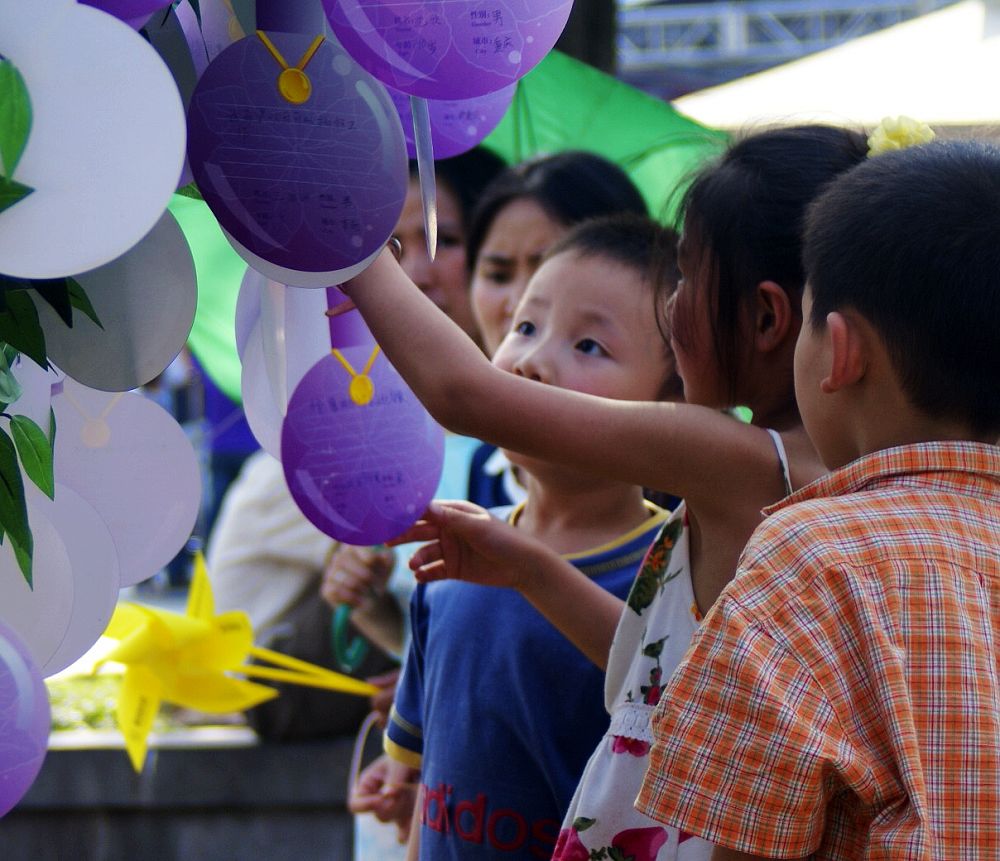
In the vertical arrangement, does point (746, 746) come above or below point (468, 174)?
above

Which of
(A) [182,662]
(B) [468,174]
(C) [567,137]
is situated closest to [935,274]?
(A) [182,662]

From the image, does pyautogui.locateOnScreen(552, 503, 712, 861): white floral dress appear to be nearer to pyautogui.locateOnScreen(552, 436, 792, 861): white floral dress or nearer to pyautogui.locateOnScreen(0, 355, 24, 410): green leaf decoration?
pyautogui.locateOnScreen(552, 436, 792, 861): white floral dress

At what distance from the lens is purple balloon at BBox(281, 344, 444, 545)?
117 centimetres

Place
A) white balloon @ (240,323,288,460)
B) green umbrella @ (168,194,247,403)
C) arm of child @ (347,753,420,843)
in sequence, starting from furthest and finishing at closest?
green umbrella @ (168,194,247,403) < arm of child @ (347,753,420,843) < white balloon @ (240,323,288,460)

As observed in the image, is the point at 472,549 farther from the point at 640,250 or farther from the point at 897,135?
the point at 897,135

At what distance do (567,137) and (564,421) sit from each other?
1708 millimetres

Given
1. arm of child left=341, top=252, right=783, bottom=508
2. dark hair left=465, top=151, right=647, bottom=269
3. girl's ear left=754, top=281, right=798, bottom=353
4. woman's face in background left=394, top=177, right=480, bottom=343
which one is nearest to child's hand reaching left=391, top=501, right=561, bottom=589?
arm of child left=341, top=252, right=783, bottom=508

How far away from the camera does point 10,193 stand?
72 cm

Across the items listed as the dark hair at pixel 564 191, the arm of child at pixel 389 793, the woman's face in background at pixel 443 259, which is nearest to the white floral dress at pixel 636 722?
the arm of child at pixel 389 793

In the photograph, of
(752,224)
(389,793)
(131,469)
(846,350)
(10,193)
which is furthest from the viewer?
(389,793)

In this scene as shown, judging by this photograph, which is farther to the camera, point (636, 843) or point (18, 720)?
point (636, 843)

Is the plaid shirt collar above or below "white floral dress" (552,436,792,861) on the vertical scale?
above

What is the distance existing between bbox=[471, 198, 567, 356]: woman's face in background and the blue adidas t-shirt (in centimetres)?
57

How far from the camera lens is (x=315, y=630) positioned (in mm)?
3113
